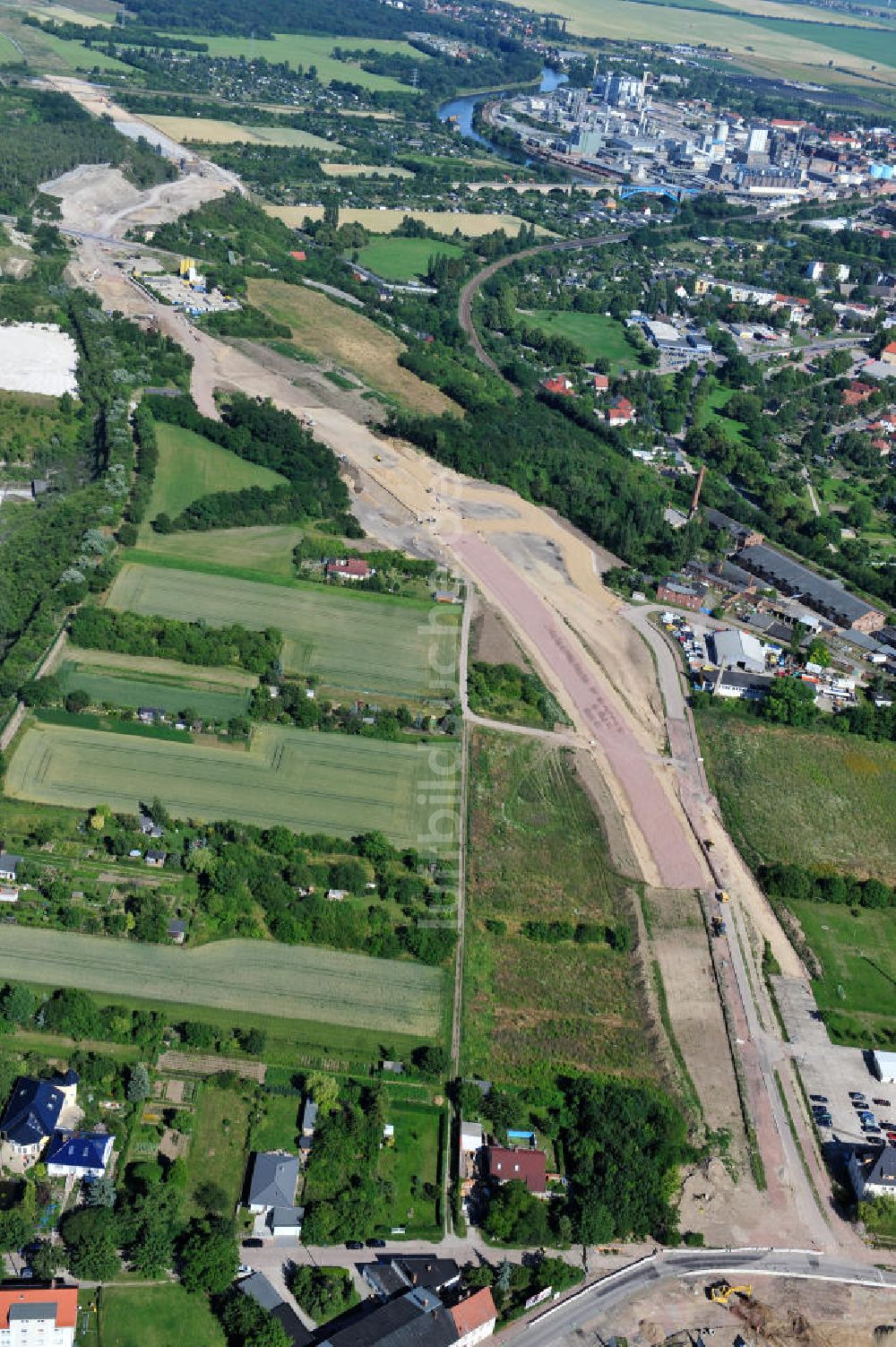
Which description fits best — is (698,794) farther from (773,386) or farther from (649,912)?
(773,386)

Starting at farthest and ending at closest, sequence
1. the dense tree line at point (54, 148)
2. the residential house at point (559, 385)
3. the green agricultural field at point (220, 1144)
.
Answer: the dense tree line at point (54, 148) → the residential house at point (559, 385) → the green agricultural field at point (220, 1144)

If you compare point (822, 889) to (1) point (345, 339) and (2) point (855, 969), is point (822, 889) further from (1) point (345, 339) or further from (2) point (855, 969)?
(1) point (345, 339)

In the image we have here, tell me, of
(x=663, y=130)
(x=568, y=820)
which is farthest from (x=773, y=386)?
(x=663, y=130)

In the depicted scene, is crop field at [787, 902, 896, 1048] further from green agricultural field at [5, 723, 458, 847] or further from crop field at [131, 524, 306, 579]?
crop field at [131, 524, 306, 579]

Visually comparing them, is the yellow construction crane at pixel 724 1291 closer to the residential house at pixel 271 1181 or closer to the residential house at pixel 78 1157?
the residential house at pixel 271 1181

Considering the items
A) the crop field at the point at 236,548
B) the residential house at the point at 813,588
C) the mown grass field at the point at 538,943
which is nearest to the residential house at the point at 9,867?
the mown grass field at the point at 538,943

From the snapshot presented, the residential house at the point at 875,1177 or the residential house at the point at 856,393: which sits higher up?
the residential house at the point at 856,393

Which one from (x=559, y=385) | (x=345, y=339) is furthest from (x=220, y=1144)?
(x=345, y=339)
